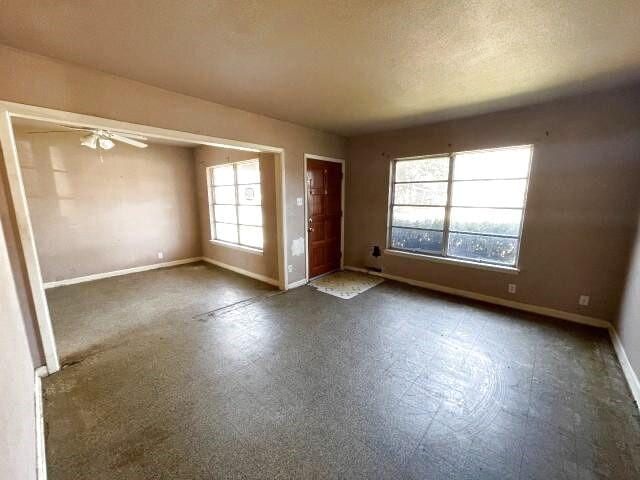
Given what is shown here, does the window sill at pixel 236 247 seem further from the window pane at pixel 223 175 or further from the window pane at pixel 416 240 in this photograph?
the window pane at pixel 416 240

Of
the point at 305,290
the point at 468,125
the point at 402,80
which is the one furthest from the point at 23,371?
the point at 468,125

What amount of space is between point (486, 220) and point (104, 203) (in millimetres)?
6644

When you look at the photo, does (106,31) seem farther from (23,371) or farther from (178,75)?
(23,371)

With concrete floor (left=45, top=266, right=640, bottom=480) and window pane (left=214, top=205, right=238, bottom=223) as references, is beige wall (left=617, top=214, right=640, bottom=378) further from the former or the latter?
window pane (left=214, top=205, right=238, bottom=223)

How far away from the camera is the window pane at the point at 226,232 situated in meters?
5.49

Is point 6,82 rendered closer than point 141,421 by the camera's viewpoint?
No

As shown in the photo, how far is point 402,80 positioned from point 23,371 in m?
3.79

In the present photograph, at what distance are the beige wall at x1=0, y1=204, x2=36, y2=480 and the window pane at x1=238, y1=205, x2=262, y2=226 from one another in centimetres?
322

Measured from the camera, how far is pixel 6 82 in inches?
74.9

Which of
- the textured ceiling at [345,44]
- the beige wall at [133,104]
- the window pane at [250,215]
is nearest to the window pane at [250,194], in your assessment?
the window pane at [250,215]

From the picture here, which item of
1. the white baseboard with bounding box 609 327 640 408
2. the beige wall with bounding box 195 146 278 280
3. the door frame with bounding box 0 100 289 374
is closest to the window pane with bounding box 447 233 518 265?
the white baseboard with bounding box 609 327 640 408

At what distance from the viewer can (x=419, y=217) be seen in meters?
4.32

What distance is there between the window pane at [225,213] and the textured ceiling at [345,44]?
2.86 metres

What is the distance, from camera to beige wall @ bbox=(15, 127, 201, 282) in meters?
4.27
